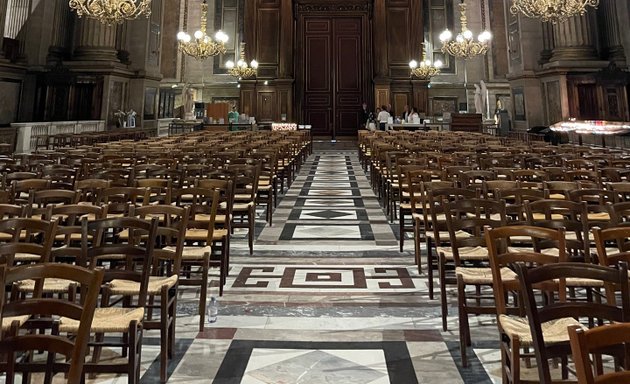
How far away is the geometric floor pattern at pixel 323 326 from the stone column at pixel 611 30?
15.4 m

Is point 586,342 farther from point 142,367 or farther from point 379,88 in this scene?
point 379,88

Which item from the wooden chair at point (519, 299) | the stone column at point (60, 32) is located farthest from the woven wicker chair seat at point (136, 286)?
the stone column at point (60, 32)

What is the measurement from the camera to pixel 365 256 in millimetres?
6680

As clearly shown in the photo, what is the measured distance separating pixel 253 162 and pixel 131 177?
2706 mm

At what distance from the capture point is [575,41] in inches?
719

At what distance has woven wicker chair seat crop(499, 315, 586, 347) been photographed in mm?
2627

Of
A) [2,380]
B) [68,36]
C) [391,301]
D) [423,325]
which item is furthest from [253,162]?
[68,36]

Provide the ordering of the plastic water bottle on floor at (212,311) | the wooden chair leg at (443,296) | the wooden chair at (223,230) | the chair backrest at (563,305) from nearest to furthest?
the chair backrest at (563,305) → the wooden chair leg at (443,296) → the plastic water bottle on floor at (212,311) → the wooden chair at (223,230)

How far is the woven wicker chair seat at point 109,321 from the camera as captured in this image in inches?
111

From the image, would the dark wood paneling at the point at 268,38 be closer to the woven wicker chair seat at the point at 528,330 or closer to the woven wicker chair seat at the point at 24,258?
the woven wicker chair seat at the point at 24,258

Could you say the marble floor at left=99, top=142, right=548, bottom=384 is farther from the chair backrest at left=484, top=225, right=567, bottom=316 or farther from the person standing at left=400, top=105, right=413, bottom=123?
the person standing at left=400, top=105, right=413, bottom=123

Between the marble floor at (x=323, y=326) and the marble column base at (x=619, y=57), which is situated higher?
the marble column base at (x=619, y=57)

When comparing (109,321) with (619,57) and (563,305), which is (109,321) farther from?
(619,57)

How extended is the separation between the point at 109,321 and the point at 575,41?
1988 cm
